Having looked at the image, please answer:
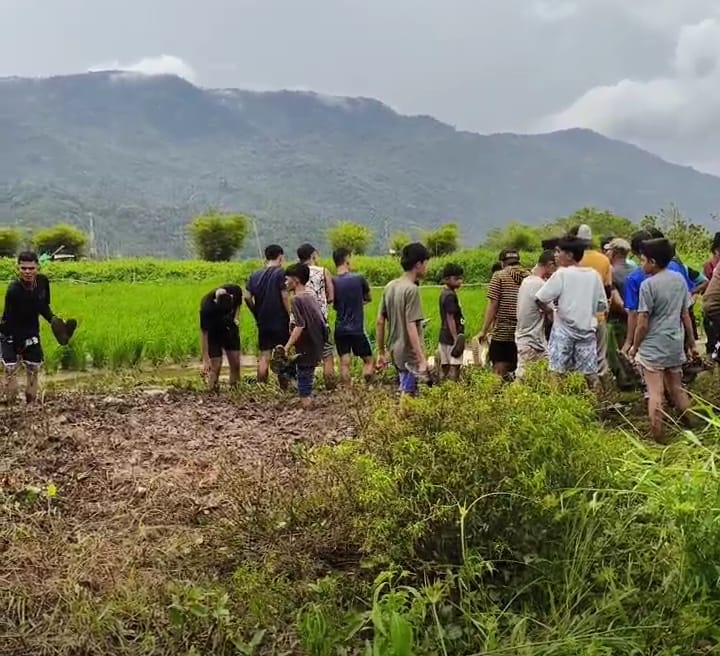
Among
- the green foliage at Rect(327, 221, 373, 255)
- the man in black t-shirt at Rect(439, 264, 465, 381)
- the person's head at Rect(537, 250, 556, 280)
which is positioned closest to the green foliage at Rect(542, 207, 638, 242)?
the green foliage at Rect(327, 221, 373, 255)

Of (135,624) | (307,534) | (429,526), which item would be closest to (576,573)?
(429,526)

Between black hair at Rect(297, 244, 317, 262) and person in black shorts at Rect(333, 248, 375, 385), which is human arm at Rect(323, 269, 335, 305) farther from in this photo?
black hair at Rect(297, 244, 317, 262)

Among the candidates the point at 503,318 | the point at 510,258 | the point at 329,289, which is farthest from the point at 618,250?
the point at 329,289

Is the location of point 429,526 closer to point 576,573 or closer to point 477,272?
point 576,573

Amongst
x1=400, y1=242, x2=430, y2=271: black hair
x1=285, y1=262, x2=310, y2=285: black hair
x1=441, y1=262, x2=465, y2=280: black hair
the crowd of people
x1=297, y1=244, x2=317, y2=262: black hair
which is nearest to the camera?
the crowd of people

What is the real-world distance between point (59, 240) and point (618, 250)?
3572cm

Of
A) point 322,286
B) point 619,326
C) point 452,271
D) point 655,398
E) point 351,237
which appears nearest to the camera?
point 655,398

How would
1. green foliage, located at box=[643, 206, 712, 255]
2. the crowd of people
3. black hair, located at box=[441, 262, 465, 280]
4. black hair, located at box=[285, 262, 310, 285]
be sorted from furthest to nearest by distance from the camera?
green foliage, located at box=[643, 206, 712, 255], black hair, located at box=[441, 262, 465, 280], black hair, located at box=[285, 262, 310, 285], the crowd of people

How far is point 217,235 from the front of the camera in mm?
40375

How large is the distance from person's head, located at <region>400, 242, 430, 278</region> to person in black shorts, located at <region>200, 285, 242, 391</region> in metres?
2.11

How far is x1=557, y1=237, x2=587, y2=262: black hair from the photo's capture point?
5566 millimetres

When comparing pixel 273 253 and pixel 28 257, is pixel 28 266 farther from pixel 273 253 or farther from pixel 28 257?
pixel 273 253

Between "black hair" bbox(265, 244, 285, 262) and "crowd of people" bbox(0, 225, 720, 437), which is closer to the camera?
"crowd of people" bbox(0, 225, 720, 437)

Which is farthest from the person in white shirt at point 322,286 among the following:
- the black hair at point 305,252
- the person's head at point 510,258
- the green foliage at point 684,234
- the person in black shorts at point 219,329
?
the green foliage at point 684,234
